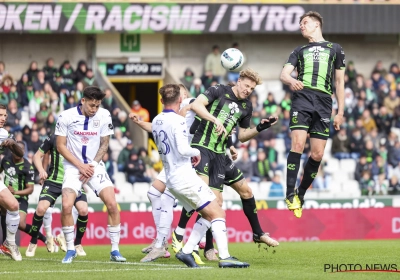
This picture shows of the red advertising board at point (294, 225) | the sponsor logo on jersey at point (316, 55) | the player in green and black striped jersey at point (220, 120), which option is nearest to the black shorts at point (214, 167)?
the player in green and black striped jersey at point (220, 120)

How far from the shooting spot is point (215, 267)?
11078 mm

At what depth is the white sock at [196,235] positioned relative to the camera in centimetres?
1084

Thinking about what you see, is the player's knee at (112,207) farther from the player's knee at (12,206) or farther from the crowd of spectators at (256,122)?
the crowd of spectators at (256,122)

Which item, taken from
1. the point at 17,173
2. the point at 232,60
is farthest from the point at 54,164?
the point at 232,60

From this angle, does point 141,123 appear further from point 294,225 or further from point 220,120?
point 294,225

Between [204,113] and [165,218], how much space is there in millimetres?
1693

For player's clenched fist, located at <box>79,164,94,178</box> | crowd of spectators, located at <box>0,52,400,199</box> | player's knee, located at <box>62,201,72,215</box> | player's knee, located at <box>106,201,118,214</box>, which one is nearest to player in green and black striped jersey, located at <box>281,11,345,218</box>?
player's knee, located at <box>106,201,118,214</box>

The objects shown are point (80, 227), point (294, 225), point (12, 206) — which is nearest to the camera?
point (12, 206)

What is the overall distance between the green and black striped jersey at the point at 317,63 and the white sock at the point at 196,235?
2.57 m

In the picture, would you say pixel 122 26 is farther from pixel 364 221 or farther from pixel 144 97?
pixel 364 221

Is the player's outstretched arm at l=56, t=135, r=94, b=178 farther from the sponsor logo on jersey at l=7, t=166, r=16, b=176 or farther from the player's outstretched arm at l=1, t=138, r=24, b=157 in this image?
the sponsor logo on jersey at l=7, t=166, r=16, b=176

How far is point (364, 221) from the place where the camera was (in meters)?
21.8

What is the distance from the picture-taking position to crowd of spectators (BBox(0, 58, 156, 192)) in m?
23.2

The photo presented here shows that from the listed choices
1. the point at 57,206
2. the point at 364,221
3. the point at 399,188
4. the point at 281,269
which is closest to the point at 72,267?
the point at 281,269
